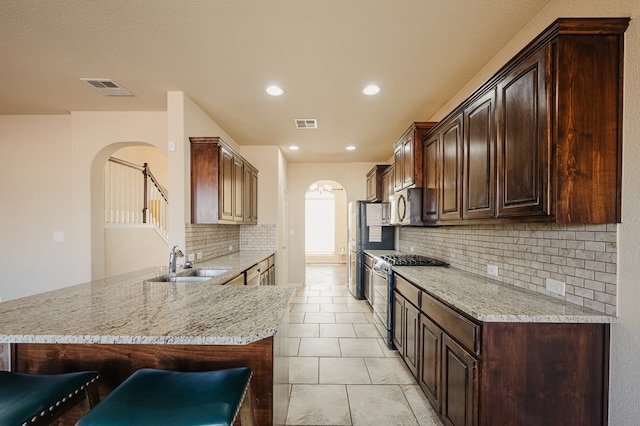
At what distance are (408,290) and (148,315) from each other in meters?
2.08

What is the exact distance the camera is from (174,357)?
56.0 inches

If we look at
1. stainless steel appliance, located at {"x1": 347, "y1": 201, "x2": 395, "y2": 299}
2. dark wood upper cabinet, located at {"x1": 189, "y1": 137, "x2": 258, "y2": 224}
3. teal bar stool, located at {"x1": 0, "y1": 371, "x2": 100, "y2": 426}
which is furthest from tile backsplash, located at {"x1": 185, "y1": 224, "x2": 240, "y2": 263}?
stainless steel appliance, located at {"x1": 347, "y1": 201, "x2": 395, "y2": 299}

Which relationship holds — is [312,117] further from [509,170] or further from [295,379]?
[295,379]

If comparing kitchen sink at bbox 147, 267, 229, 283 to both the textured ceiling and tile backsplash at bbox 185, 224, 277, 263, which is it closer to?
tile backsplash at bbox 185, 224, 277, 263

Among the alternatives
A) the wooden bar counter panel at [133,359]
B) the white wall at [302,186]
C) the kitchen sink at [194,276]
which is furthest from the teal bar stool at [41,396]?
the white wall at [302,186]

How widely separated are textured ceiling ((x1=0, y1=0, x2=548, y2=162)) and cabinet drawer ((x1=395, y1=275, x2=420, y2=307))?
6.32 feet

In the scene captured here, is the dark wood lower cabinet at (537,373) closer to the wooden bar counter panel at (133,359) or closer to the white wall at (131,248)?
the wooden bar counter panel at (133,359)

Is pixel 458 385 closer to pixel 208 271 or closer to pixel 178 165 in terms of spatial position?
pixel 208 271

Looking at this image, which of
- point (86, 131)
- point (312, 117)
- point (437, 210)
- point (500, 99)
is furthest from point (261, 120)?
point (500, 99)

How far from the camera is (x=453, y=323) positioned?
70.4 inches

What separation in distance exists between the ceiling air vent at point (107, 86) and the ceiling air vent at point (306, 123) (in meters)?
1.96

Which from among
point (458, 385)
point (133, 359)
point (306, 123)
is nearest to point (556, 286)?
point (458, 385)

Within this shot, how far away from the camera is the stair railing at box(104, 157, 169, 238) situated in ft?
14.9

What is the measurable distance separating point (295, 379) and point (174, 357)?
1.58 m
